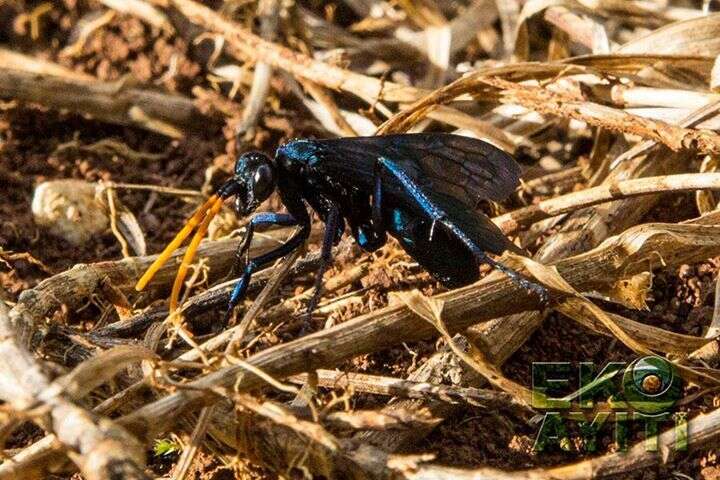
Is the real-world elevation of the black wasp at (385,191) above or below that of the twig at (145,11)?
below

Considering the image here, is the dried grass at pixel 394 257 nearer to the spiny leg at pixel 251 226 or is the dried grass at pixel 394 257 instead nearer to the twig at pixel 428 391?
the twig at pixel 428 391

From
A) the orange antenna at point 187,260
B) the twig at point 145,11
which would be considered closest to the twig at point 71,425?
the orange antenna at point 187,260

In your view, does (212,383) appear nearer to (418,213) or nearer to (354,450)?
(354,450)

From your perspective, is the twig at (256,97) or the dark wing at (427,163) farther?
the twig at (256,97)

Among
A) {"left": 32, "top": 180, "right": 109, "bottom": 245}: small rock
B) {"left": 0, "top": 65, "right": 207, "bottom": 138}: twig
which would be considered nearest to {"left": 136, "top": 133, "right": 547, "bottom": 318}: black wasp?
{"left": 32, "top": 180, "right": 109, "bottom": 245}: small rock

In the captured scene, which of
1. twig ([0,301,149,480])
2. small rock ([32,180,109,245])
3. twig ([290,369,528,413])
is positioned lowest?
twig ([290,369,528,413])

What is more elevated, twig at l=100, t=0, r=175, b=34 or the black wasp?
twig at l=100, t=0, r=175, b=34

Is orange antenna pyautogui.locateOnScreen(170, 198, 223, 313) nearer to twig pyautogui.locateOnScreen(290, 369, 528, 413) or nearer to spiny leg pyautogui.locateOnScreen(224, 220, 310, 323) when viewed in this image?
spiny leg pyautogui.locateOnScreen(224, 220, 310, 323)

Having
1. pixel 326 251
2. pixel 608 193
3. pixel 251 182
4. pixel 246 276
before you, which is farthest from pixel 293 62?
pixel 608 193

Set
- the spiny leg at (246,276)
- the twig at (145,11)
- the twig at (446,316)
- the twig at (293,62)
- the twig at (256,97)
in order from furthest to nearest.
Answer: the twig at (145,11) < the twig at (256,97) < the twig at (293,62) < the spiny leg at (246,276) < the twig at (446,316)
